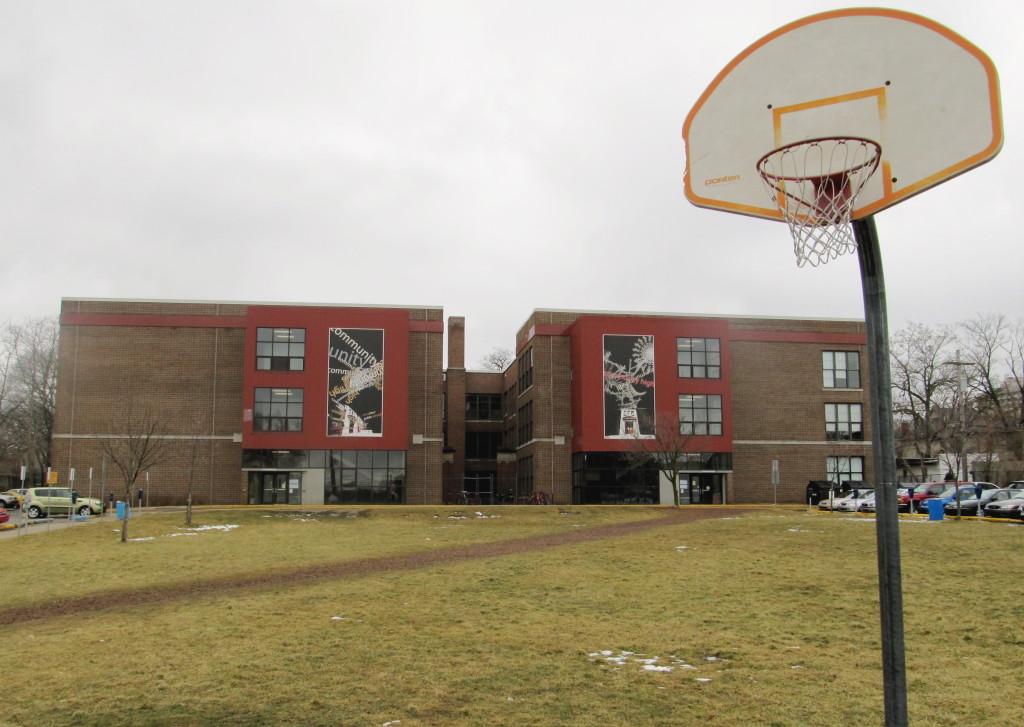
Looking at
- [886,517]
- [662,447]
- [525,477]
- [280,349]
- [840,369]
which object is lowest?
[525,477]

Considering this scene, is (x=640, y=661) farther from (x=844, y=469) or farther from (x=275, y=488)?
(x=844, y=469)

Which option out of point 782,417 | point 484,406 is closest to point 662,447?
point 782,417

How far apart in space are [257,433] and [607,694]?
4485 centimetres

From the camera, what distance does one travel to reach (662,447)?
46.2m

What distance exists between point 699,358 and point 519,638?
44.5m

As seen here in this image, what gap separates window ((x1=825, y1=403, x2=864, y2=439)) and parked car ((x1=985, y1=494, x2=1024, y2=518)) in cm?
2157

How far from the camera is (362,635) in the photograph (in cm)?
1073

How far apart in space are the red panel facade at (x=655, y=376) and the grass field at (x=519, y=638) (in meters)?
30.9

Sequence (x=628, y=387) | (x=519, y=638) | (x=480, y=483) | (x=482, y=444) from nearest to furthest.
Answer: (x=519, y=638) → (x=628, y=387) → (x=480, y=483) → (x=482, y=444)

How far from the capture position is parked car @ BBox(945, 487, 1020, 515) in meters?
36.1

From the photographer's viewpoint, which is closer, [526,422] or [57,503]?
[57,503]

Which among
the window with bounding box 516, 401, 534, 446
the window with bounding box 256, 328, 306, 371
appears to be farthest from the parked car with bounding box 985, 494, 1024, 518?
the window with bounding box 256, 328, 306, 371

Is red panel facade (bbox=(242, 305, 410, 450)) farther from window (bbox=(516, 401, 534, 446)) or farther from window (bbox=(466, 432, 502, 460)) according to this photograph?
window (bbox=(466, 432, 502, 460))

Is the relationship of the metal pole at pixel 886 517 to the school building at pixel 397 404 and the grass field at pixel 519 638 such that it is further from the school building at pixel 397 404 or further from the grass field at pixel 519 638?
the school building at pixel 397 404
